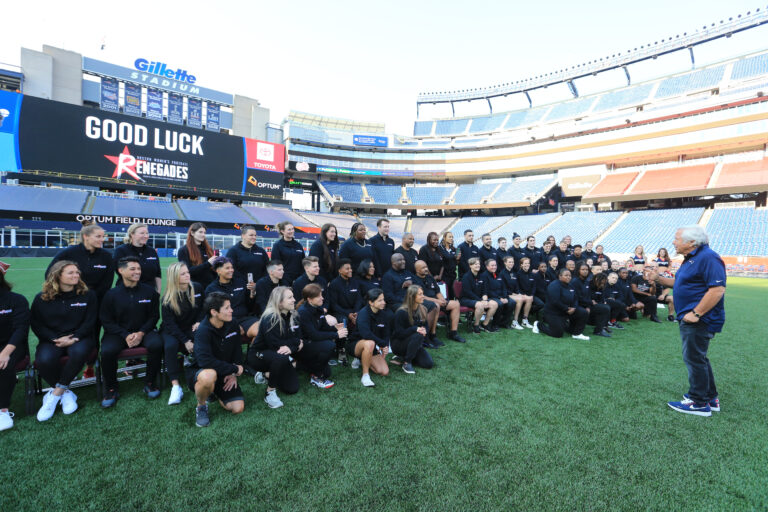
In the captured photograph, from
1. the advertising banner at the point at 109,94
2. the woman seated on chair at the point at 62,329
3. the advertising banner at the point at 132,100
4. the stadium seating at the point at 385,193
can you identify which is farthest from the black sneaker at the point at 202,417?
the stadium seating at the point at 385,193

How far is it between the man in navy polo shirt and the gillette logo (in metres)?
44.5

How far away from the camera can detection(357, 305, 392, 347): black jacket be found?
15.3 ft

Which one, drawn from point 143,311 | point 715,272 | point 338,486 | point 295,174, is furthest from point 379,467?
point 295,174

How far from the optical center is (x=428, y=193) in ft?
154

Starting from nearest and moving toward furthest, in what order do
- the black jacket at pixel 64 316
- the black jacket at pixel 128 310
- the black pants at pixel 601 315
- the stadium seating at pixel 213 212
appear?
1. the black jacket at pixel 64 316
2. the black jacket at pixel 128 310
3. the black pants at pixel 601 315
4. the stadium seating at pixel 213 212

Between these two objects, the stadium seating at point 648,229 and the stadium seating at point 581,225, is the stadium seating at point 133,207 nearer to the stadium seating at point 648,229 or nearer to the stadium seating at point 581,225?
the stadium seating at point 581,225

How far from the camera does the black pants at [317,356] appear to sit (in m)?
4.31

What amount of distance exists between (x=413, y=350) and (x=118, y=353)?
144 inches

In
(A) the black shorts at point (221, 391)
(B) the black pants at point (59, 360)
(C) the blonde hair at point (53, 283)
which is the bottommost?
(A) the black shorts at point (221, 391)

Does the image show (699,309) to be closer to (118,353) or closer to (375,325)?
(375,325)

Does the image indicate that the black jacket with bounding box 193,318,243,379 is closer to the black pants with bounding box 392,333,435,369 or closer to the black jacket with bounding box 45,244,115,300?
the black jacket with bounding box 45,244,115,300

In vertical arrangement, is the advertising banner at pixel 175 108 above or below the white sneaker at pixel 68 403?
above

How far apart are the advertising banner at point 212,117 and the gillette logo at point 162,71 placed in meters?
2.98

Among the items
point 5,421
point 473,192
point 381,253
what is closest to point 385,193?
point 473,192
